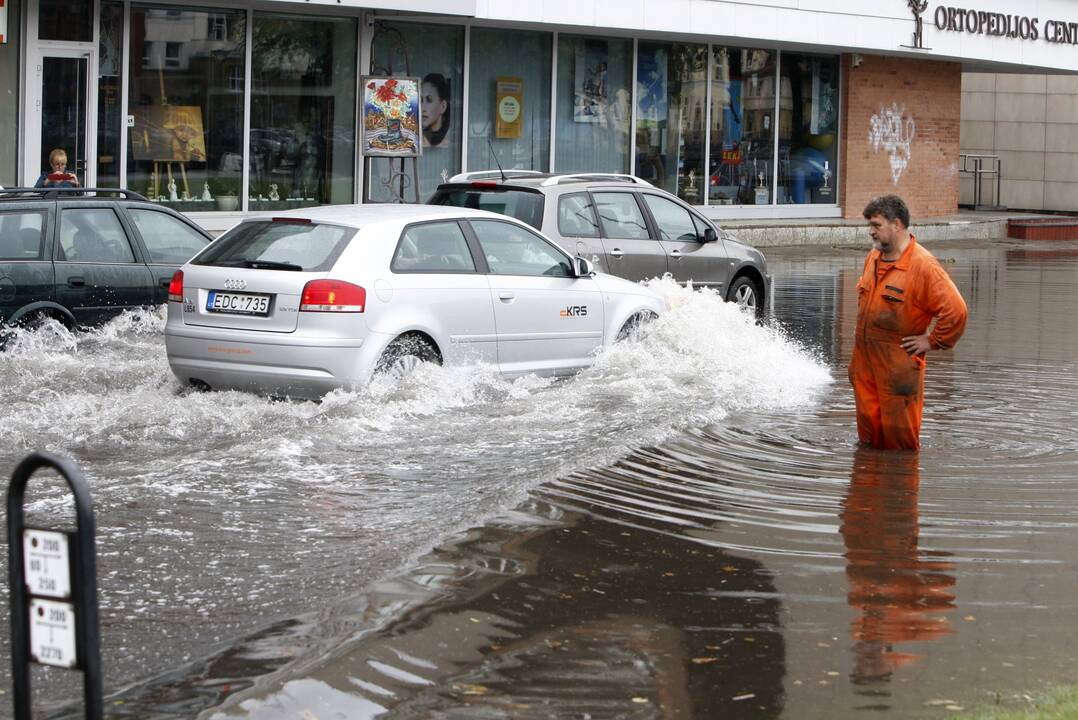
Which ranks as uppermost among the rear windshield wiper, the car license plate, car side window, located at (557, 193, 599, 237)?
car side window, located at (557, 193, 599, 237)

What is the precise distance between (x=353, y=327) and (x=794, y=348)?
526 centimetres

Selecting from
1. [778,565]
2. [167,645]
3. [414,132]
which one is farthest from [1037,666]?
[414,132]

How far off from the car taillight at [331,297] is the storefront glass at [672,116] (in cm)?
1883

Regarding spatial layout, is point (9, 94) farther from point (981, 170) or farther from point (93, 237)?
point (981, 170)

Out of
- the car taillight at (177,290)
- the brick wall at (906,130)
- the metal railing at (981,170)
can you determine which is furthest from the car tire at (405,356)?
the metal railing at (981,170)

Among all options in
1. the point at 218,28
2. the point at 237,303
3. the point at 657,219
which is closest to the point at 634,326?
the point at 657,219

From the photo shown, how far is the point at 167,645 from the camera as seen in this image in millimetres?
5449

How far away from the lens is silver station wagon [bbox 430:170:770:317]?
45.1 ft

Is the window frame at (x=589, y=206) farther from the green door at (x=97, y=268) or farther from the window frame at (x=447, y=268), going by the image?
the green door at (x=97, y=268)

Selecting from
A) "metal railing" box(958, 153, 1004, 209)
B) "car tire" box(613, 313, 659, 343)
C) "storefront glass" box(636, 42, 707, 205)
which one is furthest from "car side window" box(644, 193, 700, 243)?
"metal railing" box(958, 153, 1004, 209)

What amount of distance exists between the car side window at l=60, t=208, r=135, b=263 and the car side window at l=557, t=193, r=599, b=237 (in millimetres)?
3709

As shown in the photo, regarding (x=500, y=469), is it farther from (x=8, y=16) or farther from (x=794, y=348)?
(x=8, y=16)

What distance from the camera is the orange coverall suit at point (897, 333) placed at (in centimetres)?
849

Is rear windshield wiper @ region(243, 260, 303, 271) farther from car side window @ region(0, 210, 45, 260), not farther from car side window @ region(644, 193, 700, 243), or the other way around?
car side window @ region(644, 193, 700, 243)
